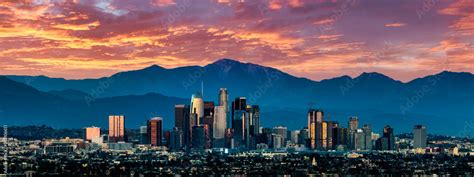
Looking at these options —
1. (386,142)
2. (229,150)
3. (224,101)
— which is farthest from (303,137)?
(229,150)

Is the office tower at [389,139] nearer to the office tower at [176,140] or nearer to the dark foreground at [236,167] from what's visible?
the office tower at [176,140]

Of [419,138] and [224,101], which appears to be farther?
[224,101]

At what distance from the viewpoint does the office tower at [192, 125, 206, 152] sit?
152650 millimetres

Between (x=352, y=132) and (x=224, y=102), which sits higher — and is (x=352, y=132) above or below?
below

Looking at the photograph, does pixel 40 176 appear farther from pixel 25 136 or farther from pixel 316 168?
pixel 25 136

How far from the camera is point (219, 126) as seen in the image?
549 feet

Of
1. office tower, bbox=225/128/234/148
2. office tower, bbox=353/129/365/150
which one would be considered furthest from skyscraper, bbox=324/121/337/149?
office tower, bbox=225/128/234/148

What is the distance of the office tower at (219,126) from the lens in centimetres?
16138

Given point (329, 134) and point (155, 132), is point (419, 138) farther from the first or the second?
point (155, 132)

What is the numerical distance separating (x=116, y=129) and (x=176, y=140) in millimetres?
13745

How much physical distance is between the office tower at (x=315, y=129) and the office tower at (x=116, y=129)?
3154 cm

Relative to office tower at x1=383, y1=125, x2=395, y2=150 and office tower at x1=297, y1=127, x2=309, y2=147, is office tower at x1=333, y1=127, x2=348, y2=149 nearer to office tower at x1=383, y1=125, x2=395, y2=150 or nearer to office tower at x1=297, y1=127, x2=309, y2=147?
office tower at x1=297, y1=127, x2=309, y2=147

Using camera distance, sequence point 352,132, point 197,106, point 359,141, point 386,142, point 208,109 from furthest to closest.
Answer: point 208,109 < point 197,106 < point 352,132 < point 359,141 < point 386,142

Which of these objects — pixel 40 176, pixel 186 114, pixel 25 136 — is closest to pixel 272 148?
pixel 186 114
